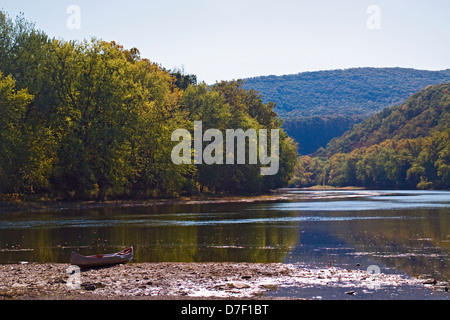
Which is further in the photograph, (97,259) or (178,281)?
(97,259)

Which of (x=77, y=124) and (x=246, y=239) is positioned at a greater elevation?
(x=77, y=124)

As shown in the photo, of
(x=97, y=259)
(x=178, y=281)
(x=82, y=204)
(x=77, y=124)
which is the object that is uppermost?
(x=77, y=124)

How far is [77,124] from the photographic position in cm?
7306

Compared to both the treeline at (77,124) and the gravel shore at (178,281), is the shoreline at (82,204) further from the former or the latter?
the gravel shore at (178,281)

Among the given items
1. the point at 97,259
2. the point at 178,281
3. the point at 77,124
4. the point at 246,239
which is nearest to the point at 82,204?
the point at 77,124

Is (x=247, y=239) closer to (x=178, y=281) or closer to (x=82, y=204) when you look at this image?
(x=178, y=281)

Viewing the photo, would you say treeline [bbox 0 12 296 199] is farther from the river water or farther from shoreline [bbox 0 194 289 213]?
the river water

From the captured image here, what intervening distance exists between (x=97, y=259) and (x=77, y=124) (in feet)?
165

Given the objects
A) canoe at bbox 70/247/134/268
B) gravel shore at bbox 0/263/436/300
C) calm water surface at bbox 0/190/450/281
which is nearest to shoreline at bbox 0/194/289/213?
calm water surface at bbox 0/190/450/281

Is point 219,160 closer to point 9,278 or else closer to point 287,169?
point 287,169

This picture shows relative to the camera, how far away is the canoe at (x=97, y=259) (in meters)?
25.2

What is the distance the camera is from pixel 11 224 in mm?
48156

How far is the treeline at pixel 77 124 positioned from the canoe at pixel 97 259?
1665 inches
